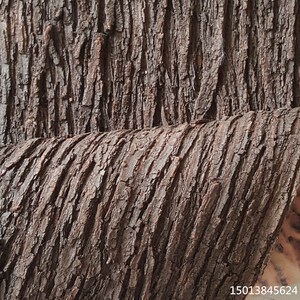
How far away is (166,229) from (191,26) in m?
0.41

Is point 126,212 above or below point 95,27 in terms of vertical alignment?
below

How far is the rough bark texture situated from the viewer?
3.73ft

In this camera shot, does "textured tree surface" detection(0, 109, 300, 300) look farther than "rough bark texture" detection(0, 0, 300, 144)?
No

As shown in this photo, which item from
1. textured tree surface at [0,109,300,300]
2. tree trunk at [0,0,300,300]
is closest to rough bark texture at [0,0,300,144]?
tree trunk at [0,0,300,300]

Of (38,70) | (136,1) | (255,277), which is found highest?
(136,1)

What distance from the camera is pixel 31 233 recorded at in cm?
101

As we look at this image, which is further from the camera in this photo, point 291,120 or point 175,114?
point 175,114

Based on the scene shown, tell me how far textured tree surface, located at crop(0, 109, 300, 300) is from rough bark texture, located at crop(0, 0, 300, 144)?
0.46ft

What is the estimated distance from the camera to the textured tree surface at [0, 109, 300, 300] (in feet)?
3.28

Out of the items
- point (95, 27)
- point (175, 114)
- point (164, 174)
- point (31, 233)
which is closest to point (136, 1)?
point (95, 27)

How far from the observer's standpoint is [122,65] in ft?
3.79

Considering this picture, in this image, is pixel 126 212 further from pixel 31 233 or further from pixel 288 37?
pixel 288 37

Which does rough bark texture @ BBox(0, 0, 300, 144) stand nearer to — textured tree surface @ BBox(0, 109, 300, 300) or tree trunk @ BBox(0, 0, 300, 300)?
tree trunk @ BBox(0, 0, 300, 300)

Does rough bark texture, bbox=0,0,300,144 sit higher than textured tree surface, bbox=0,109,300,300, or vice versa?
rough bark texture, bbox=0,0,300,144
